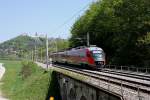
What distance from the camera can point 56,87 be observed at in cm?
6253

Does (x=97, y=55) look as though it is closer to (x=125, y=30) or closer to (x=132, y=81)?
(x=125, y=30)

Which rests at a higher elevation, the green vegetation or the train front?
the green vegetation

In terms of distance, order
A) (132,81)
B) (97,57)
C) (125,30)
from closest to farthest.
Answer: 1. (132,81)
2. (97,57)
3. (125,30)

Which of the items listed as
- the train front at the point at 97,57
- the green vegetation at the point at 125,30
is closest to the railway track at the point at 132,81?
the train front at the point at 97,57

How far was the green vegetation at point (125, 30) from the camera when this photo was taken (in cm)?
5932

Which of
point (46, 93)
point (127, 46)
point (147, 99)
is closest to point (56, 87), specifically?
point (46, 93)

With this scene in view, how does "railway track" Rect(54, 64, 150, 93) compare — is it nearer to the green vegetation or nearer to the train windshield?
the train windshield

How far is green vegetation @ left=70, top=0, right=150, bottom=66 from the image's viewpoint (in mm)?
59319

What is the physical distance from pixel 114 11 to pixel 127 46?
1060cm

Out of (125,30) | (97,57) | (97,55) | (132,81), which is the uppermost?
(125,30)

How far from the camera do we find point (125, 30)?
66125 mm

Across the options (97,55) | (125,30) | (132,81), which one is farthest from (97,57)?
(132,81)

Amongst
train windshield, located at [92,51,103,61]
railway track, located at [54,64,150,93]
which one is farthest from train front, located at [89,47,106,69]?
railway track, located at [54,64,150,93]

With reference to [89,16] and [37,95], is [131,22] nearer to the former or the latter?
[37,95]
